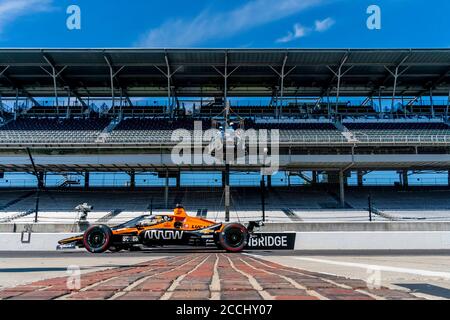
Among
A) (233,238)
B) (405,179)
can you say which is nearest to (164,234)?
(233,238)

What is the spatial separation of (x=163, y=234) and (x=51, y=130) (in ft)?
70.4

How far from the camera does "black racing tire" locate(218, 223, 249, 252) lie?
13.3 metres

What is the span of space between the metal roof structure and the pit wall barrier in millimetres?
15865

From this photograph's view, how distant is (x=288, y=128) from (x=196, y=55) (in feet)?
30.3

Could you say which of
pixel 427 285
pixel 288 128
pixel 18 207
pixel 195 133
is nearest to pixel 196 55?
pixel 195 133

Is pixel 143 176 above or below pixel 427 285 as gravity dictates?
above

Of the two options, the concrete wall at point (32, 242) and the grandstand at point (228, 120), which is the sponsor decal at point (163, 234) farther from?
the grandstand at point (228, 120)

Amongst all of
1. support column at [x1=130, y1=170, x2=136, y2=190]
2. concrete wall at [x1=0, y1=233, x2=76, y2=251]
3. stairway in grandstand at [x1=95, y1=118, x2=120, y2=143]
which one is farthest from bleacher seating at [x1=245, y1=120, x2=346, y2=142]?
concrete wall at [x1=0, y1=233, x2=76, y2=251]

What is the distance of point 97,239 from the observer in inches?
529

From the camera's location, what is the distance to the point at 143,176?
106 ft

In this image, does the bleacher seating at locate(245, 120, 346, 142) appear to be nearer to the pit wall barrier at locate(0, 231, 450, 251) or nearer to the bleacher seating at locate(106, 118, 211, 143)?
the bleacher seating at locate(106, 118, 211, 143)

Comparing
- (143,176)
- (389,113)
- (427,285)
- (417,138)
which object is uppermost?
(389,113)

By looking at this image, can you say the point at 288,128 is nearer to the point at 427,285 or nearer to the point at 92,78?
the point at 92,78
